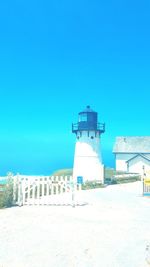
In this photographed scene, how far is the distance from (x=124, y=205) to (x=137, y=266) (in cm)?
864

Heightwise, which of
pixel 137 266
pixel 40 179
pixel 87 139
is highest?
pixel 87 139

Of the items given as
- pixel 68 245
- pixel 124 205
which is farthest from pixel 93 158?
pixel 68 245

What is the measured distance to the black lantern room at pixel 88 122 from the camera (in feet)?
108

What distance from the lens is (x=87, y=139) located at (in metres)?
33.1

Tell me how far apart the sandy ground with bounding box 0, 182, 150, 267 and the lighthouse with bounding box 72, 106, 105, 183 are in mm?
18326

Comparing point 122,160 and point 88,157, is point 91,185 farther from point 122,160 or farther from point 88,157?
point 122,160

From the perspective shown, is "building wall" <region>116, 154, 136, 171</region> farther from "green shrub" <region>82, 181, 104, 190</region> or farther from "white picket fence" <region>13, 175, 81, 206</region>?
"white picket fence" <region>13, 175, 81, 206</region>

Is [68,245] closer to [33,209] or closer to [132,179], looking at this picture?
[33,209]

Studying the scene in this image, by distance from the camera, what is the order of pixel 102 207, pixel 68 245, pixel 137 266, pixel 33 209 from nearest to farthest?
pixel 137 266
pixel 68 245
pixel 33 209
pixel 102 207

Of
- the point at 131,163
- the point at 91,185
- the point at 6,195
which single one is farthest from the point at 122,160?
the point at 6,195

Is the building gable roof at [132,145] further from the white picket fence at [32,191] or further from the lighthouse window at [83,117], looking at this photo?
the white picket fence at [32,191]

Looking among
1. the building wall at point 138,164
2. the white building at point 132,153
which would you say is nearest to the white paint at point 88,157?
the building wall at point 138,164

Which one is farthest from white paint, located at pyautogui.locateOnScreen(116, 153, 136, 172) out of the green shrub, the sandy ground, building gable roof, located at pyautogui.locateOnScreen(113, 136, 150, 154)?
the sandy ground

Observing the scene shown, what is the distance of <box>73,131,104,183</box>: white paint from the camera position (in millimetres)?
32594
